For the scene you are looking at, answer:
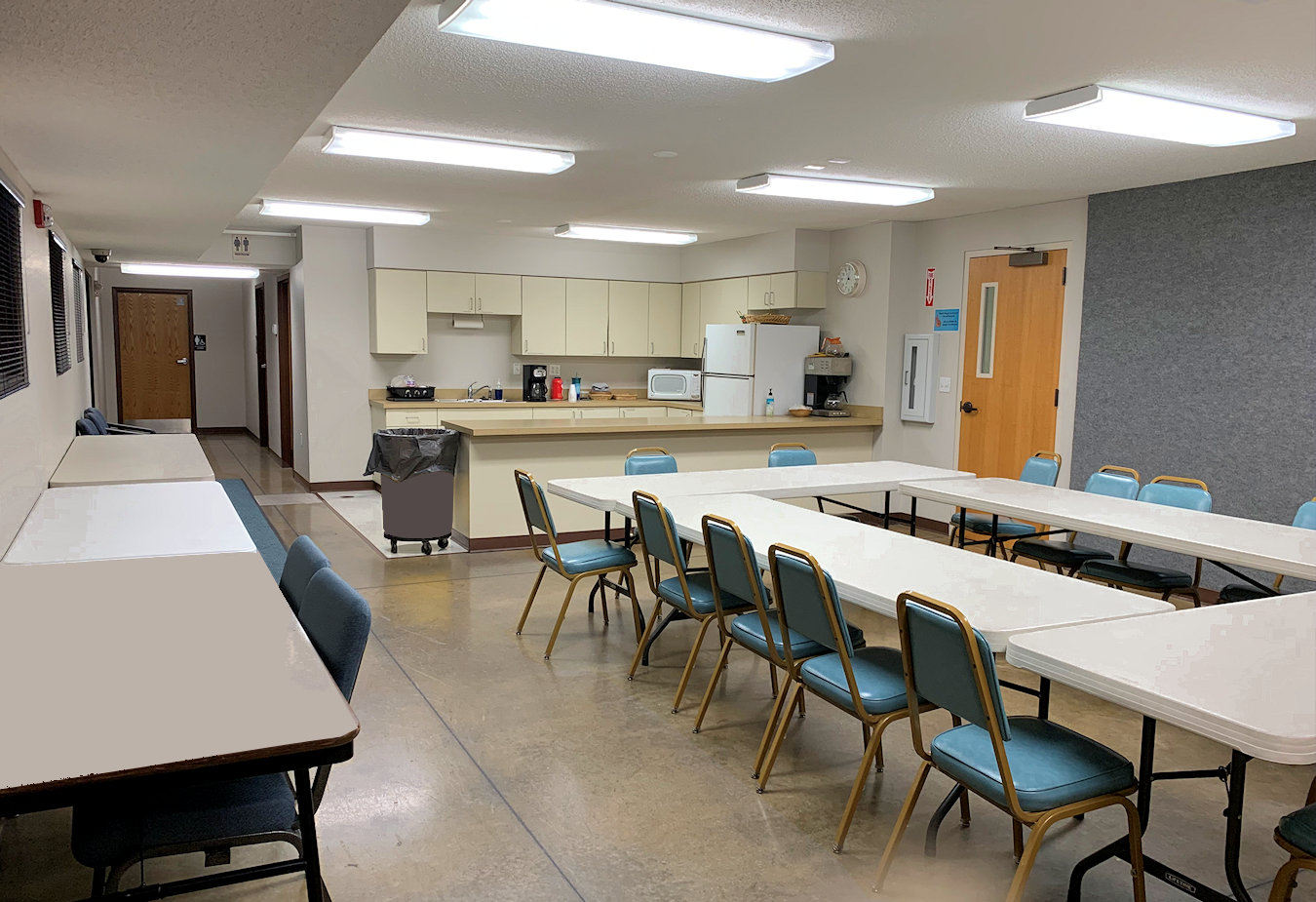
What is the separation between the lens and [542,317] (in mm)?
9445

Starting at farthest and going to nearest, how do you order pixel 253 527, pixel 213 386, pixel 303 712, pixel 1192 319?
1. pixel 213 386
2. pixel 253 527
3. pixel 1192 319
4. pixel 303 712

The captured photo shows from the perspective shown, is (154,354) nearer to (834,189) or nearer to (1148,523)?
(834,189)

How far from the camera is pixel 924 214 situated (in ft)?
23.8

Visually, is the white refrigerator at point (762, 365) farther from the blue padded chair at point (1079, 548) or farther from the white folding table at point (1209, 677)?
the white folding table at point (1209, 677)

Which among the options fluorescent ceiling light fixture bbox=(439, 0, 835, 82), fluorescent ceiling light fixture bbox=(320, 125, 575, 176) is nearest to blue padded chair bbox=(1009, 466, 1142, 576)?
fluorescent ceiling light fixture bbox=(439, 0, 835, 82)

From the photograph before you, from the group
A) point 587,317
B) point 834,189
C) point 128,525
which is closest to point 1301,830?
point 128,525

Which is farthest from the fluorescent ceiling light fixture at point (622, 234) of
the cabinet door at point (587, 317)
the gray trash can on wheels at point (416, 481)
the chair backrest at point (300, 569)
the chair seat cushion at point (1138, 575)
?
the chair backrest at point (300, 569)

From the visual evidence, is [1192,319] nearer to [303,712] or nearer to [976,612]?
[976,612]

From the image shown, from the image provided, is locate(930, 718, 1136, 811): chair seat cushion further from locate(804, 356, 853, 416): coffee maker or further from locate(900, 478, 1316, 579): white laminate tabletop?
locate(804, 356, 853, 416): coffee maker

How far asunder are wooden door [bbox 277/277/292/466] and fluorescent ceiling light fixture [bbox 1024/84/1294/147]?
7.80 metres

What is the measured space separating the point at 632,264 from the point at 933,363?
366cm

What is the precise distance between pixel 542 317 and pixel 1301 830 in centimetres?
816

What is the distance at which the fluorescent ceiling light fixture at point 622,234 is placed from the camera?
26.6ft

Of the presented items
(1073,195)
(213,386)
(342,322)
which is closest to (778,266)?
(1073,195)
